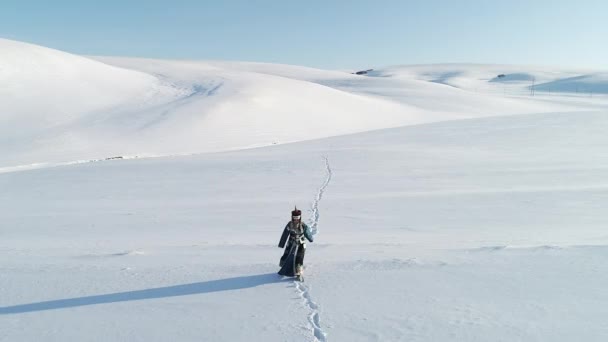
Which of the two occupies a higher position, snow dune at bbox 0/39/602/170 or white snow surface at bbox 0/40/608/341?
snow dune at bbox 0/39/602/170

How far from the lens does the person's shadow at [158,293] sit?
4.59 m

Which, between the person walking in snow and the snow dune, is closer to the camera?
the person walking in snow

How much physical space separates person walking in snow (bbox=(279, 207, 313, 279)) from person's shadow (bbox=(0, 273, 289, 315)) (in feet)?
0.52

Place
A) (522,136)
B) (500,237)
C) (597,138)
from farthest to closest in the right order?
(522,136), (597,138), (500,237)

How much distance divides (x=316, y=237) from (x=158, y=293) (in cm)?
326

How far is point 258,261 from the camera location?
20.0 ft

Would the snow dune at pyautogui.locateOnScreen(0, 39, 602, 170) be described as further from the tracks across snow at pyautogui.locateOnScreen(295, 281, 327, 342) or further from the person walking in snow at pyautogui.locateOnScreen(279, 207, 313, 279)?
the tracks across snow at pyautogui.locateOnScreen(295, 281, 327, 342)

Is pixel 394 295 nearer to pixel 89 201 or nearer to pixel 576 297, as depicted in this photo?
pixel 576 297

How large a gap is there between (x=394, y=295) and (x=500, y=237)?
10.7ft

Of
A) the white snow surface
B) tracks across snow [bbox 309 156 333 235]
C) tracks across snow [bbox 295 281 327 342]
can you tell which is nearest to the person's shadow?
the white snow surface

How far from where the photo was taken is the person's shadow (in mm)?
4590

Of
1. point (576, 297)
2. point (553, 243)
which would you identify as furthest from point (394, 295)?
point (553, 243)

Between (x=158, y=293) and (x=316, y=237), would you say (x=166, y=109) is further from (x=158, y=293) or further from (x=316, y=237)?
(x=158, y=293)

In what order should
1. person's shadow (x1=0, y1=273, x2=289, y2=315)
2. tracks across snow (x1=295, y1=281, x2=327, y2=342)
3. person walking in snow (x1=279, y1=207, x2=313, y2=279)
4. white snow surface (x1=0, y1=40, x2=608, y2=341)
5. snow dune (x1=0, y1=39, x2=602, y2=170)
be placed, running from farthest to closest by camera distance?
snow dune (x1=0, y1=39, x2=602, y2=170), person walking in snow (x1=279, y1=207, x2=313, y2=279), person's shadow (x1=0, y1=273, x2=289, y2=315), white snow surface (x1=0, y1=40, x2=608, y2=341), tracks across snow (x1=295, y1=281, x2=327, y2=342)
